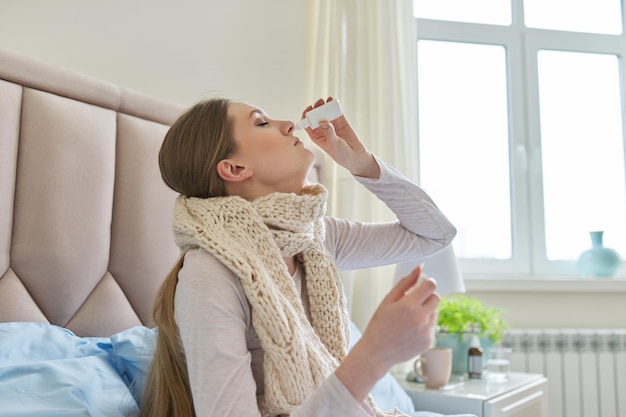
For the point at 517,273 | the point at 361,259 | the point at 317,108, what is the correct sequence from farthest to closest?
the point at 517,273, the point at 361,259, the point at 317,108

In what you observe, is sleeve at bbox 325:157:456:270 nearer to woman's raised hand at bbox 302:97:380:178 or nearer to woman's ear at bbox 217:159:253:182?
woman's raised hand at bbox 302:97:380:178

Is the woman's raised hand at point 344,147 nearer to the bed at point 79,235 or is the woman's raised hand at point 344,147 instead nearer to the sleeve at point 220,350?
the sleeve at point 220,350

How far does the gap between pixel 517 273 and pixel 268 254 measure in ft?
6.82

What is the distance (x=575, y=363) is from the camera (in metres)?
2.61

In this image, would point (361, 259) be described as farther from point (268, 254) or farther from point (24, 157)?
point (24, 157)

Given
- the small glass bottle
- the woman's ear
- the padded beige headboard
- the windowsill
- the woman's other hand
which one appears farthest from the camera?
the windowsill

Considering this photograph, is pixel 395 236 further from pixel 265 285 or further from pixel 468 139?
pixel 468 139

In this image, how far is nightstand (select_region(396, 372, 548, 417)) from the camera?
1884 millimetres

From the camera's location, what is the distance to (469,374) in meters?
2.23

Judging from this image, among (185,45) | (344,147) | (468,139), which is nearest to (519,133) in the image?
(468,139)

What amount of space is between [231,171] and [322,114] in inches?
8.8

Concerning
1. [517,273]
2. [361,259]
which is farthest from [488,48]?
[361,259]

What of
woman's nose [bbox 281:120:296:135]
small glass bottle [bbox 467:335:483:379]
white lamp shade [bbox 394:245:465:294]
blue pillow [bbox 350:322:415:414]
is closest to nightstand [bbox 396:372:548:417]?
small glass bottle [bbox 467:335:483:379]

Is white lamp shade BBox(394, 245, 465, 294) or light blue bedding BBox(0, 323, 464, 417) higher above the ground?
white lamp shade BBox(394, 245, 465, 294)
